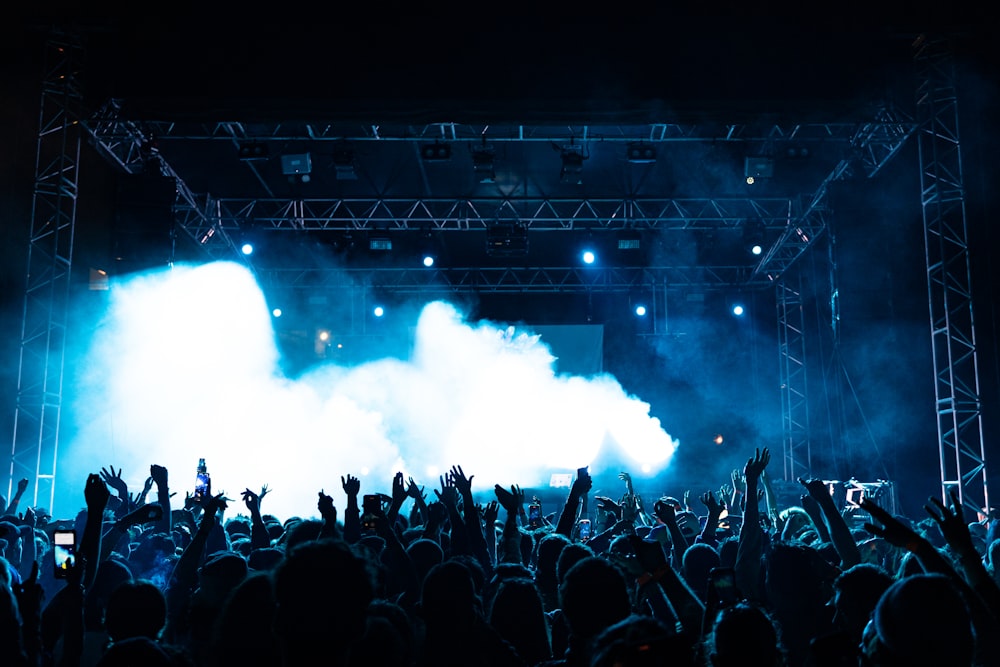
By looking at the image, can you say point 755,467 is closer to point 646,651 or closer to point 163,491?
point 646,651

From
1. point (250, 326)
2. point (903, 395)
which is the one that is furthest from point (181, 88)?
point (903, 395)

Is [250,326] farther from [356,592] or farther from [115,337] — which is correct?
[356,592]

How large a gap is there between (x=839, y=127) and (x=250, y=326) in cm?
1454

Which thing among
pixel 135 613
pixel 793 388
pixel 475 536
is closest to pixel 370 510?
pixel 475 536

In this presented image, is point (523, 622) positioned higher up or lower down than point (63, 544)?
lower down

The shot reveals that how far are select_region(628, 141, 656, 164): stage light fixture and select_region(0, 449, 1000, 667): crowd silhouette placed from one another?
984cm

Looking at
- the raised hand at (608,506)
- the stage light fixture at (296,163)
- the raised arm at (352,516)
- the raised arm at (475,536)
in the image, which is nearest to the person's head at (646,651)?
the raised arm at (475,536)

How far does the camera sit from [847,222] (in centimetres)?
1528

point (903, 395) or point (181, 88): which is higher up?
point (181, 88)

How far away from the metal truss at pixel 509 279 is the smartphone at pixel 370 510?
1663 centimetres

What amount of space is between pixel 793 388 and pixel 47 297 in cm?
1653

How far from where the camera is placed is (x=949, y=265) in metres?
12.0

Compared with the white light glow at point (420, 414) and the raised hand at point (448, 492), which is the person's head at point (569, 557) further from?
the white light glow at point (420, 414)

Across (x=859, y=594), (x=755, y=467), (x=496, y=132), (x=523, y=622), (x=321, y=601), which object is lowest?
(x=523, y=622)
